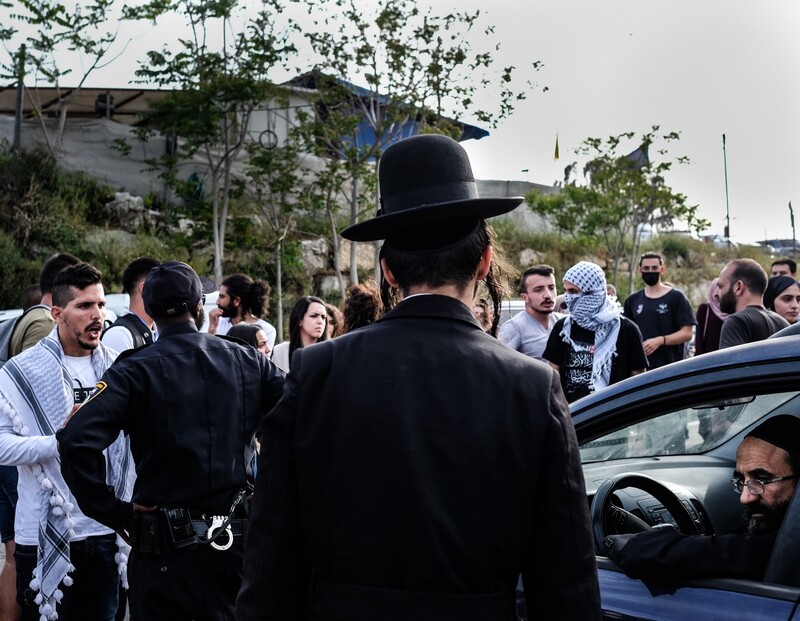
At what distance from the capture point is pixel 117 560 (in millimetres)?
3803

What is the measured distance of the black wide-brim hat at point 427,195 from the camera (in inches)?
69.5

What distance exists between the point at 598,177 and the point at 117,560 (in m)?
17.9

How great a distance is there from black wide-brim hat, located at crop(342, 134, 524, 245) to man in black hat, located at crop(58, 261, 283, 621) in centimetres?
156

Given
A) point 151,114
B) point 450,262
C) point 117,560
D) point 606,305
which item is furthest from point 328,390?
point 151,114

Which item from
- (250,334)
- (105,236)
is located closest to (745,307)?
(250,334)

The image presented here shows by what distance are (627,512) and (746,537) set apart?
0.38 m

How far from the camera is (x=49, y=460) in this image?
3.79 metres

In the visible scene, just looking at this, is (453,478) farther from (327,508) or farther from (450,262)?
(450,262)

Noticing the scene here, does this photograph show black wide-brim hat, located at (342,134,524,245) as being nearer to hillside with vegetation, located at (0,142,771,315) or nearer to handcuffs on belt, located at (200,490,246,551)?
handcuffs on belt, located at (200,490,246,551)

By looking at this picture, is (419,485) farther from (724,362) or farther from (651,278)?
(651,278)

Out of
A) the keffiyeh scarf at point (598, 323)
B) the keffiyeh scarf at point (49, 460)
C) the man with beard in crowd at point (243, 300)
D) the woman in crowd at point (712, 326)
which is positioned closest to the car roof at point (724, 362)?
the keffiyeh scarf at point (49, 460)

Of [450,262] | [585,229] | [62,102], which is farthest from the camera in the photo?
[585,229]

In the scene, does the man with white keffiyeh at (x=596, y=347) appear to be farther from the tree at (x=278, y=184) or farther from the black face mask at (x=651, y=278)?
the tree at (x=278, y=184)

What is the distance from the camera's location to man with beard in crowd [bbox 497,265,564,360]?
21.7 ft
